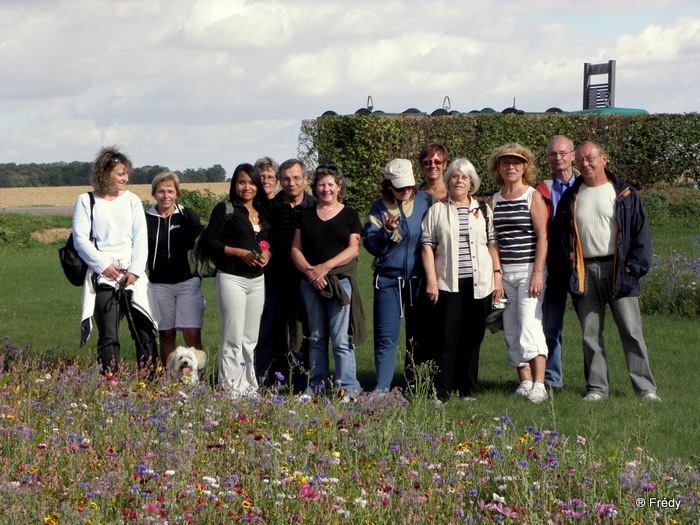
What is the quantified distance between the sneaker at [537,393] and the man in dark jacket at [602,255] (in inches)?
17.1

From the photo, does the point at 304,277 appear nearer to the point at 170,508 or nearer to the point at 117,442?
the point at 117,442

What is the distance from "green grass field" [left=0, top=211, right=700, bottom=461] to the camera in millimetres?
5922

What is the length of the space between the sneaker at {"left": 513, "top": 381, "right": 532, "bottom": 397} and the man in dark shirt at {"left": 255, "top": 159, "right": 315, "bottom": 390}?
2.00 metres

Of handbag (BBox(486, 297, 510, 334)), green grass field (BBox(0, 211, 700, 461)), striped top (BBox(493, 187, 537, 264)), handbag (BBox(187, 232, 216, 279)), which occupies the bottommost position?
green grass field (BBox(0, 211, 700, 461))

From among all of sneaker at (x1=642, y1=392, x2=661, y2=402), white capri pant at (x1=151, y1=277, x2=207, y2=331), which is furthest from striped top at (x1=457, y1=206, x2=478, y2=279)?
white capri pant at (x1=151, y1=277, x2=207, y2=331)

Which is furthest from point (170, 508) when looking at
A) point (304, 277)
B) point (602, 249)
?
point (602, 249)

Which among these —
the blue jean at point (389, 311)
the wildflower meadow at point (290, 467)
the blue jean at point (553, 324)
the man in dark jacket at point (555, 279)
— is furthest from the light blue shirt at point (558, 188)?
the wildflower meadow at point (290, 467)

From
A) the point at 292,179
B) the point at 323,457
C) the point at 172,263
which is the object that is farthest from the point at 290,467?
the point at 292,179

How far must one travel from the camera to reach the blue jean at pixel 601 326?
22.4 feet

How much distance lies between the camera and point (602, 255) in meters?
6.81

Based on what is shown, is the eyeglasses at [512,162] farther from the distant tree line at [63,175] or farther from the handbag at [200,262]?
the distant tree line at [63,175]

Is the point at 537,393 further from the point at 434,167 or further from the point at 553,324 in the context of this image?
the point at 434,167

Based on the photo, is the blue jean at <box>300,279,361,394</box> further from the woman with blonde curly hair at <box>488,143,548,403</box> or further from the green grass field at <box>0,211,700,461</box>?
the woman with blonde curly hair at <box>488,143,548,403</box>

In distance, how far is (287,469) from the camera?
4.32 m
